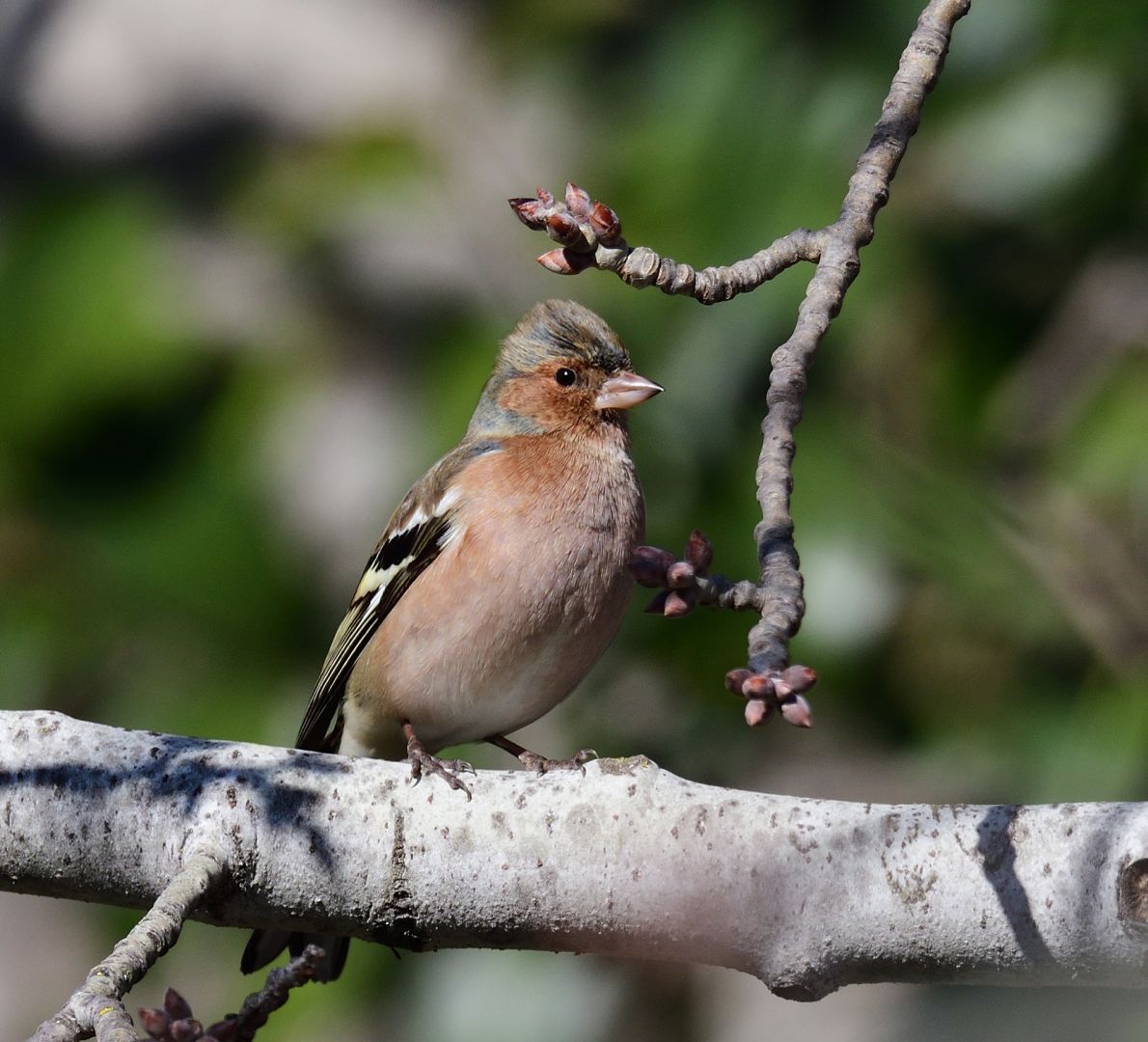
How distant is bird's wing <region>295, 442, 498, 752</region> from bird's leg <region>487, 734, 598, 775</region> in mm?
511

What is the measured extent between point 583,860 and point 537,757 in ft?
4.80

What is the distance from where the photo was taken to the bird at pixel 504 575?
4.07 meters

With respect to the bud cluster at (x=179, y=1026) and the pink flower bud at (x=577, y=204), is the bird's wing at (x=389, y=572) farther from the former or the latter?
the pink flower bud at (x=577, y=204)

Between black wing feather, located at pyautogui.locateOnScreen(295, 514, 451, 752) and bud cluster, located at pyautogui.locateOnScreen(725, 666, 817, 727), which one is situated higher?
black wing feather, located at pyautogui.locateOnScreen(295, 514, 451, 752)

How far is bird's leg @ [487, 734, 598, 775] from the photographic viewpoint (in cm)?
398

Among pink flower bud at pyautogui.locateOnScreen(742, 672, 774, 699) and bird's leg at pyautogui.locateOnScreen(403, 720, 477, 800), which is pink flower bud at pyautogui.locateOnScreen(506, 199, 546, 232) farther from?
bird's leg at pyautogui.locateOnScreen(403, 720, 477, 800)

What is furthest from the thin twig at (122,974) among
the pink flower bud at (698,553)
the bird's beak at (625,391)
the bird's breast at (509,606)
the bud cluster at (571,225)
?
the bird's beak at (625,391)

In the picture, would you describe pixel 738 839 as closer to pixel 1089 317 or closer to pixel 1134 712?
pixel 1134 712

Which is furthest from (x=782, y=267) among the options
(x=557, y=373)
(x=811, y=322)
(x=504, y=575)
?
(x=557, y=373)

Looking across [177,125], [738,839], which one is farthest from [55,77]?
[738,839]

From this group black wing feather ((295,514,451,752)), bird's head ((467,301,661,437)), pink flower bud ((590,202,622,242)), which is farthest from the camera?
bird's head ((467,301,661,437))

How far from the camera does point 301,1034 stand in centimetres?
422

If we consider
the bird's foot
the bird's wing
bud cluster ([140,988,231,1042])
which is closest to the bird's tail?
the bird's wing

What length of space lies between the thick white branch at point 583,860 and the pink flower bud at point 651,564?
71cm
